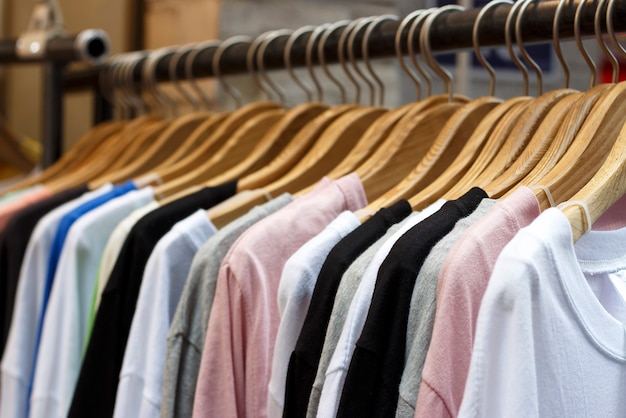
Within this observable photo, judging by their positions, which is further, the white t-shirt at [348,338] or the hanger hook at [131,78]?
the hanger hook at [131,78]

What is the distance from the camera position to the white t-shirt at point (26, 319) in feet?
3.78

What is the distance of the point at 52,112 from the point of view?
1724mm

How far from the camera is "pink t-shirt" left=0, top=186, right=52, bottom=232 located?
4.22 feet

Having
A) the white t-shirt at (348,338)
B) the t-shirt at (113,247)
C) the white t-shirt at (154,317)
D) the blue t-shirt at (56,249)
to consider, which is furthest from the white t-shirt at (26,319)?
the white t-shirt at (348,338)

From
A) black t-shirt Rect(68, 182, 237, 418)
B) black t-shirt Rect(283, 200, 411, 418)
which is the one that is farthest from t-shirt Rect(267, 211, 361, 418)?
black t-shirt Rect(68, 182, 237, 418)

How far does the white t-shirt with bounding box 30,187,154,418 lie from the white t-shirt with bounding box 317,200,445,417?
480 millimetres

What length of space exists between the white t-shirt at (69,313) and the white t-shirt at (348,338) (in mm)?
480

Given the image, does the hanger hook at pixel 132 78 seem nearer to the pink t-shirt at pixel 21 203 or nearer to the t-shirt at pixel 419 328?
the pink t-shirt at pixel 21 203

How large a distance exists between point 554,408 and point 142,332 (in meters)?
0.48

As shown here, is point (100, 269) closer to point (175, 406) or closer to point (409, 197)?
point (175, 406)

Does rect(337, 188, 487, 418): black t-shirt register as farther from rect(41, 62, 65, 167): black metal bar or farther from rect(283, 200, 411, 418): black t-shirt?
rect(41, 62, 65, 167): black metal bar

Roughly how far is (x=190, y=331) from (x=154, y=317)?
6 cm

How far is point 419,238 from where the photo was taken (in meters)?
0.72

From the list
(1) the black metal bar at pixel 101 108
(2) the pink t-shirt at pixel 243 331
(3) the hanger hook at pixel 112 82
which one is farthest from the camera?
(1) the black metal bar at pixel 101 108
